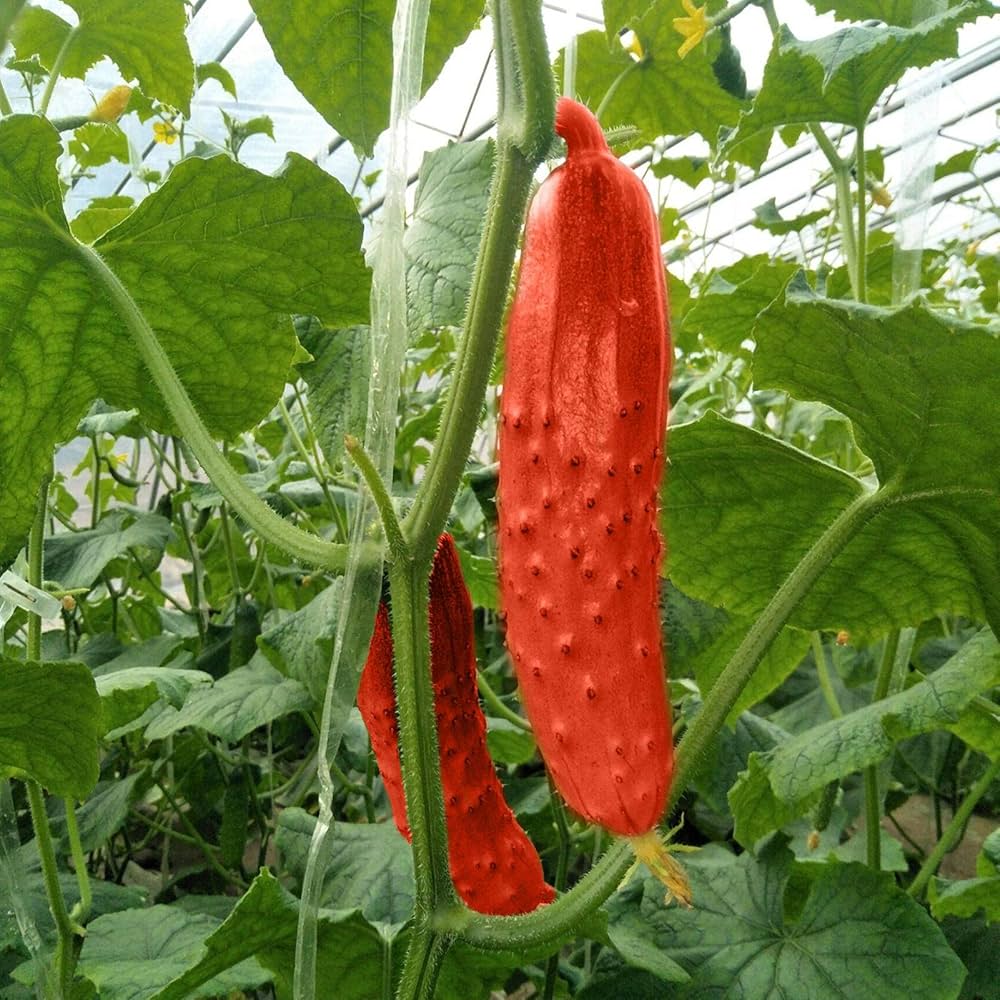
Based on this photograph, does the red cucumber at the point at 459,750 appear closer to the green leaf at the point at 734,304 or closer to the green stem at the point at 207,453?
the green stem at the point at 207,453

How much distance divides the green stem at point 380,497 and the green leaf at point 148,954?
41 centimetres

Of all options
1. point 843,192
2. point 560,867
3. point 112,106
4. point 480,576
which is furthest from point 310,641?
point 843,192

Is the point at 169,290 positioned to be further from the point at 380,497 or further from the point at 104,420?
the point at 104,420

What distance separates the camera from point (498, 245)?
1.67ft

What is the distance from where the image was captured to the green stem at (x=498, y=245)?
0.48 m

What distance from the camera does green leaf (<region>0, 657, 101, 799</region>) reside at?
713mm

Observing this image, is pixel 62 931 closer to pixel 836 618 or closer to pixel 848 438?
pixel 836 618

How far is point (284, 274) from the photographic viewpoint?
0.71m

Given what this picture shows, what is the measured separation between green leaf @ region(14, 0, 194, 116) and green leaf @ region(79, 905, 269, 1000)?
71cm

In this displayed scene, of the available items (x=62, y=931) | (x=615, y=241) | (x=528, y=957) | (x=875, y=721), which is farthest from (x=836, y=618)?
(x=62, y=931)

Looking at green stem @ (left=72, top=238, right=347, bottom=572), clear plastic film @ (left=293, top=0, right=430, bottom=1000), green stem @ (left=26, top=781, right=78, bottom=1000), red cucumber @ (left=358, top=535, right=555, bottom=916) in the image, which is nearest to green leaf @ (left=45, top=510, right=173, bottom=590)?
green stem @ (left=26, top=781, right=78, bottom=1000)

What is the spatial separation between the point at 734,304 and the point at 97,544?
0.87 m

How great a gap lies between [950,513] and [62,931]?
0.72m

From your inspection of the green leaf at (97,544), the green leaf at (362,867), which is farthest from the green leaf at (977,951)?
the green leaf at (97,544)
